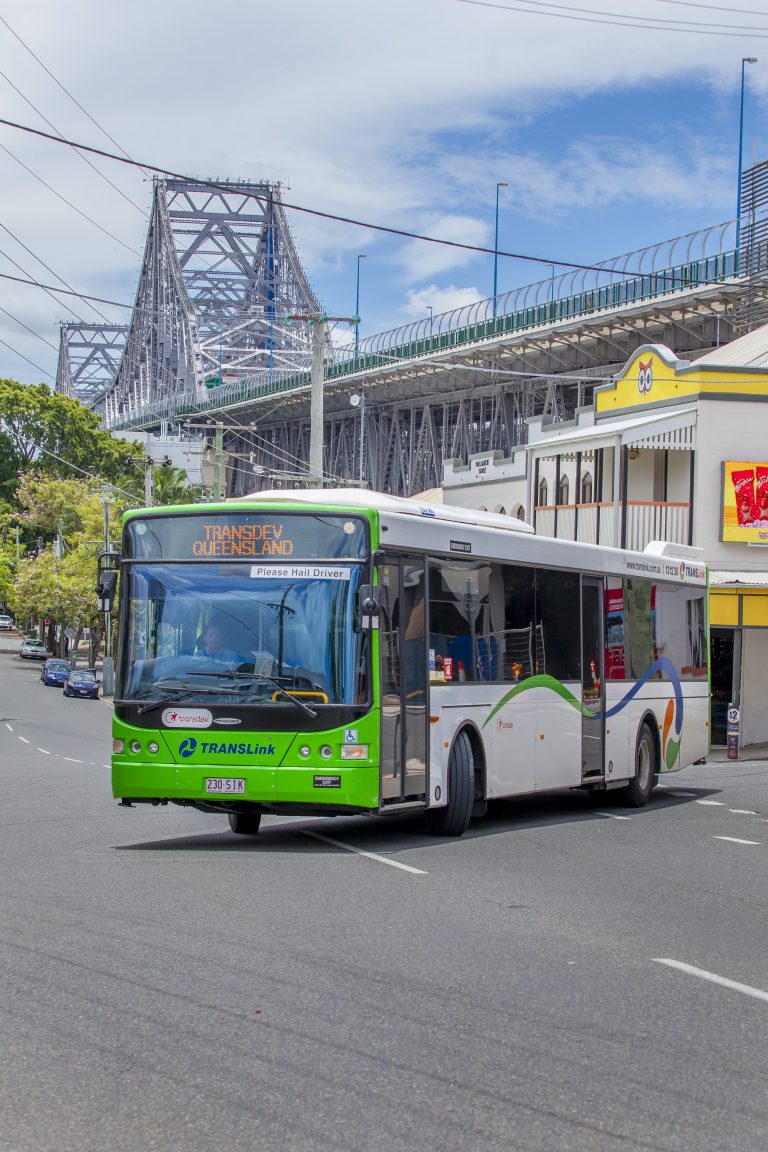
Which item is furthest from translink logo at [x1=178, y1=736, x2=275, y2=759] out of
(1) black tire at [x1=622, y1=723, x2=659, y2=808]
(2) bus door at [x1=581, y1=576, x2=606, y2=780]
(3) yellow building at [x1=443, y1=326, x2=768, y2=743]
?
(3) yellow building at [x1=443, y1=326, x2=768, y2=743]

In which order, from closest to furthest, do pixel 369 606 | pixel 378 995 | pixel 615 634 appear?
1. pixel 378 995
2. pixel 369 606
3. pixel 615 634

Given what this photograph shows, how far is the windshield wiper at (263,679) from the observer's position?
12359 mm

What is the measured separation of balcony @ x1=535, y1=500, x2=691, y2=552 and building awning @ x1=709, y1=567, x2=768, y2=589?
3.47 feet

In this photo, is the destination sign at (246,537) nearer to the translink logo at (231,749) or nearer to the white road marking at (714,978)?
the translink logo at (231,749)

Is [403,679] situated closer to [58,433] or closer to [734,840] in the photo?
[734,840]

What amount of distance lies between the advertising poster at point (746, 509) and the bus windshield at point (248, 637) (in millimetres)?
20379

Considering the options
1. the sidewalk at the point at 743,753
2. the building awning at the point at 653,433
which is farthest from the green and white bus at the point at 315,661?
the building awning at the point at 653,433

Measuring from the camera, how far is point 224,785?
12398 mm

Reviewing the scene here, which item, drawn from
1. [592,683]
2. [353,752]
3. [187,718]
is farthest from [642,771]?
[187,718]

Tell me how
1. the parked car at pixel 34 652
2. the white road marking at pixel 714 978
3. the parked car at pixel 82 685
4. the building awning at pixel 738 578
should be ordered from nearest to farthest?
the white road marking at pixel 714 978 < the building awning at pixel 738 578 < the parked car at pixel 82 685 < the parked car at pixel 34 652

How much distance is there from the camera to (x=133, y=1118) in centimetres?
516

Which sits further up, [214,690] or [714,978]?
[214,690]

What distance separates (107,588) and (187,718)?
1.52 m

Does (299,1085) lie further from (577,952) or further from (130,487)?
(130,487)
